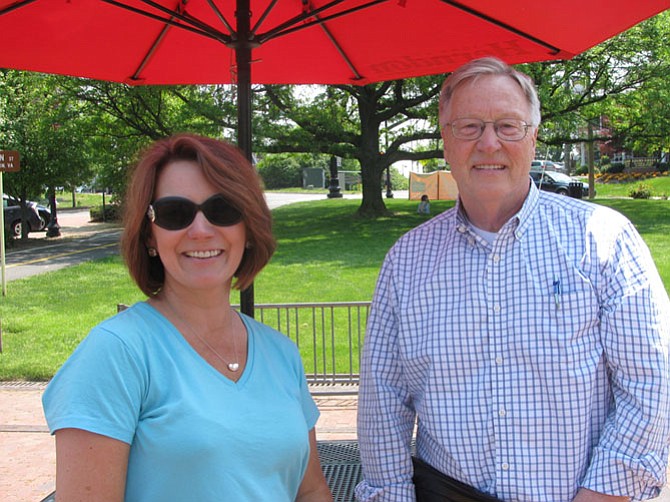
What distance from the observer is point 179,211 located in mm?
1835

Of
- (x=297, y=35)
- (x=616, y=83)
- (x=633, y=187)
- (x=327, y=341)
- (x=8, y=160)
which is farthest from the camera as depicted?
(x=633, y=187)

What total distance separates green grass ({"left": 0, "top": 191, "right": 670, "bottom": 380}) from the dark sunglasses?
6.04m

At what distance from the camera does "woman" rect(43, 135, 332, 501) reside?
1561 mm

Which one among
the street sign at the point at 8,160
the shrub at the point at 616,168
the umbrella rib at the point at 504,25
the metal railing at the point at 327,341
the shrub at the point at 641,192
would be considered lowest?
the metal railing at the point at 327,341

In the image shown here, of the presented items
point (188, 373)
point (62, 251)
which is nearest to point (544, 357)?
point (188, 373)

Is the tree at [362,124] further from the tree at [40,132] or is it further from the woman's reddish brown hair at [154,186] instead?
the woman's reddish brown hair at [154,186]

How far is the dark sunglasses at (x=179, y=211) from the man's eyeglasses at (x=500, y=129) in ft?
2.54

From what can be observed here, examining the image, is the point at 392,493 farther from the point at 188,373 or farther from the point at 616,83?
the point at 616,83

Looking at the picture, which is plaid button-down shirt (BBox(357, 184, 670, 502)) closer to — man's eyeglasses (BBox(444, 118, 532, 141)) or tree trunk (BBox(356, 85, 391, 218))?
man's eyeglasses (BBox(444, 118, 532, 141))

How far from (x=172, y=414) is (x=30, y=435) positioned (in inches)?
174

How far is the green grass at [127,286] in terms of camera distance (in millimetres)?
8320

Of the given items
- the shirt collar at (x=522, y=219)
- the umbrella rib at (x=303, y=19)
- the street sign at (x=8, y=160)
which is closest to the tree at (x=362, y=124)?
the street sign at (x=8, y=160)

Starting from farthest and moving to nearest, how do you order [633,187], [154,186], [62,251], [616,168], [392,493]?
[616,168], [633,187], [62,251], [392,493], [154,186]

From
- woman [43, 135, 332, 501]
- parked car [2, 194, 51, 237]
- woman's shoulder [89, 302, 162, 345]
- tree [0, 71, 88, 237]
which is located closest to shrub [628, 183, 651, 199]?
tree [0, 71, 88, 237]
